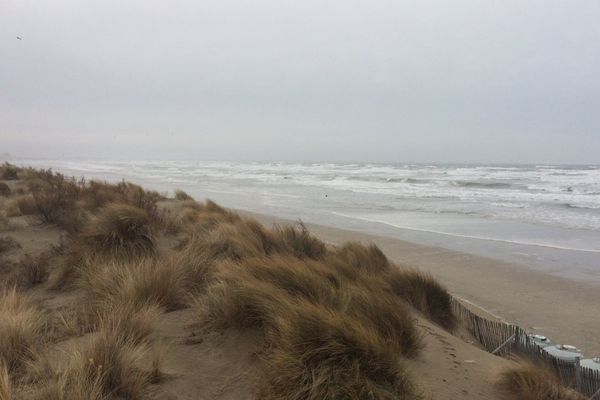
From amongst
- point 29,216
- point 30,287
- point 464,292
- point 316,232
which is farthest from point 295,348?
point 316,232

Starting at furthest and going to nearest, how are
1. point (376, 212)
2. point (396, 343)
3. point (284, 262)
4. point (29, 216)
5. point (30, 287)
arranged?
1. point (376, 212)
2. point (29, 216)
3. point (30, 287)
4. point (284, 262)
5. point (396, 343)

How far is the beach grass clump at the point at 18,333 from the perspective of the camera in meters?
3.01

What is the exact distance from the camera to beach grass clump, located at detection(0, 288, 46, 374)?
3.01 meters

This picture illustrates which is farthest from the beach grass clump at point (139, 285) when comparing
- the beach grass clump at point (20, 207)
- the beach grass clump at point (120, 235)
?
the beach grass clump at point (20, 207)

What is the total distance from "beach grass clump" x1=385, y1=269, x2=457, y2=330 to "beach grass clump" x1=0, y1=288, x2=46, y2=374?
390 cm

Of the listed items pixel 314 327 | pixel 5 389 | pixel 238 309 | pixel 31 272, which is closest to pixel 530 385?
pixel 314 327

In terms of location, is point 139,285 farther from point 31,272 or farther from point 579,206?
point 579,206

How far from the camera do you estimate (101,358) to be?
110 inches

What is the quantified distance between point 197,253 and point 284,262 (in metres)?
1.62

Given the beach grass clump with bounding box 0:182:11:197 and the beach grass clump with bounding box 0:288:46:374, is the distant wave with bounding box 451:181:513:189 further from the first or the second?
the beach grass clump with bounding box 0:288:46:374

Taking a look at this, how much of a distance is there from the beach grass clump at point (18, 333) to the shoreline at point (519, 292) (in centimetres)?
576

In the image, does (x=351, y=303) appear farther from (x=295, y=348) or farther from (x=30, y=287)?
(x=30, y=287)

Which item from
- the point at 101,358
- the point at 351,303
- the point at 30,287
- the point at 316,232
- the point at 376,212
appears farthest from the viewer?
the point at 376,212

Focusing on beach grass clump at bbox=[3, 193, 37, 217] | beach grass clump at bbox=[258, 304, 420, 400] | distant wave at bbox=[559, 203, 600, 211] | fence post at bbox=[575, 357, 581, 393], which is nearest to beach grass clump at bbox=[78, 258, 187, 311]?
beach grass clump at bbox=[258, 304, 420, 400]
